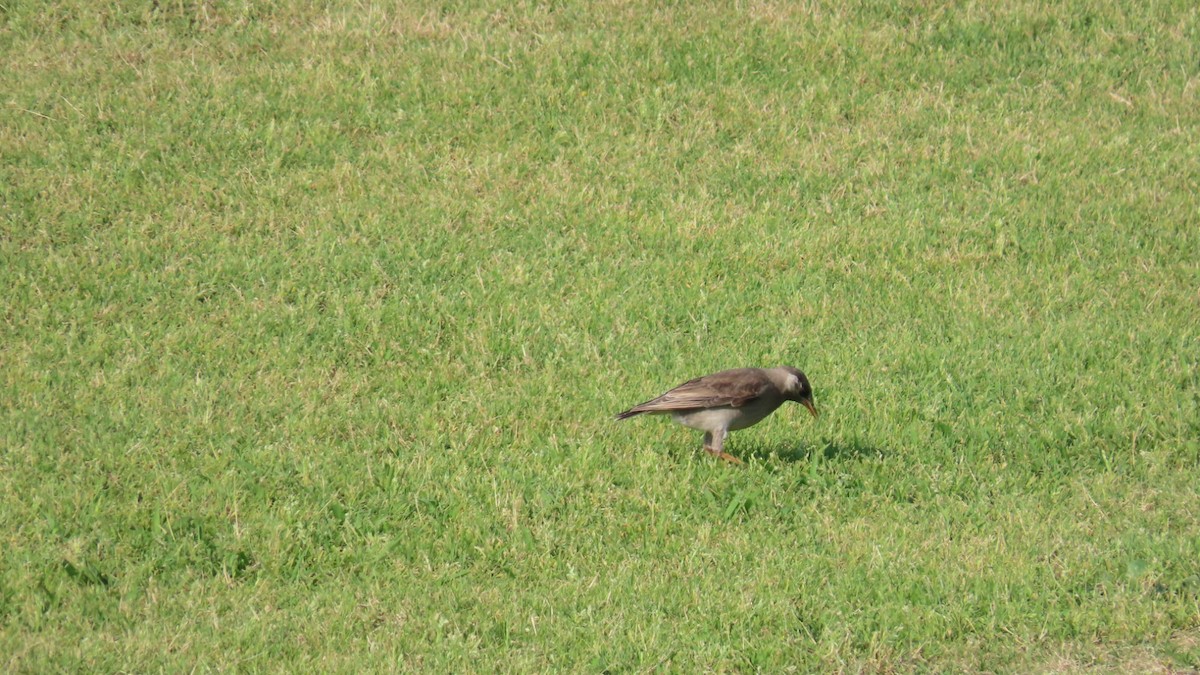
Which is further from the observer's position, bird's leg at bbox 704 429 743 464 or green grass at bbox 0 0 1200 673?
bird's leg at bbox 704 429 743 464

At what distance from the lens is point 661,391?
1034 cm

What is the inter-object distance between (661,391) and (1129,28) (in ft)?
31.7

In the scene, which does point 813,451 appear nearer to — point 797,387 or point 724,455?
point 797,387

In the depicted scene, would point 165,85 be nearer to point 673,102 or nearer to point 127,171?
point 127,171

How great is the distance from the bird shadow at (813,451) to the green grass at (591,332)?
0.15 feet

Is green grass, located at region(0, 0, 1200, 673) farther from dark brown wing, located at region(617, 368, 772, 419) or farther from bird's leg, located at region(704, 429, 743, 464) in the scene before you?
dark brown wing, located at region(617, 368, 772, 419)

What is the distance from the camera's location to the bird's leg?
9.45 metres

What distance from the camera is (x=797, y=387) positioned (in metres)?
9.54

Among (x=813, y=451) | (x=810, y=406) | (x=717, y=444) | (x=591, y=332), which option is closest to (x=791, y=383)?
(x=810, y=406)

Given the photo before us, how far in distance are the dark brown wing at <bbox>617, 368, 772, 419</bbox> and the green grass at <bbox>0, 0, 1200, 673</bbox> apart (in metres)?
0.38

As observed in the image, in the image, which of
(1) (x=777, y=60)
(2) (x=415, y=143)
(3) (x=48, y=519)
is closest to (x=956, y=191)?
(1) (x=777, y=60)

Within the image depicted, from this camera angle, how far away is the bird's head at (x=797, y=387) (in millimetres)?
9531

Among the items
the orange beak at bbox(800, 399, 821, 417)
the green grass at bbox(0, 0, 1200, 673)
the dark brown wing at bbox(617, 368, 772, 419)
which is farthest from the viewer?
the orange beak at bbox(800, 399, 821, 417)

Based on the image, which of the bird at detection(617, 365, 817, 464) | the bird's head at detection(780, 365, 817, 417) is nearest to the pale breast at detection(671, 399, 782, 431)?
the bird at detection(617, 365, 817, 464)
